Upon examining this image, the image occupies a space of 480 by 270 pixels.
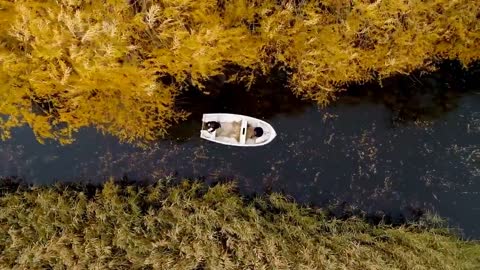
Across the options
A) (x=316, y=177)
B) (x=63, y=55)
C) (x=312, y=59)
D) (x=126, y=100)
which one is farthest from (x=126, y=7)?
(x=316, y=177)

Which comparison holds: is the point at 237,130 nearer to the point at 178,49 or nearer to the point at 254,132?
the point at 254,132

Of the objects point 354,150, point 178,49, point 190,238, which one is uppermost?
point 178,49

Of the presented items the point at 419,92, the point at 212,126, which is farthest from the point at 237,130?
the point at 419,92

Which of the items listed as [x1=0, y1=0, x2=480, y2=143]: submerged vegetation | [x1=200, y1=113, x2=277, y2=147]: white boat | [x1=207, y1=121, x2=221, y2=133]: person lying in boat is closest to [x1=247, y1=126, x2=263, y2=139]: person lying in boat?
[x1=200, y1=113, x2=277, y2=147]: white boat

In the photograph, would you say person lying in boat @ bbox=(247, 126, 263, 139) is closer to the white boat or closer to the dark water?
the white boat

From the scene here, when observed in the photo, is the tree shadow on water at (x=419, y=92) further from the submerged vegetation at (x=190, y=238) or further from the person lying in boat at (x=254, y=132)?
the submerged vegetation at (x=190, y=238)

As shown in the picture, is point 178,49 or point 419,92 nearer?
point 178,49
